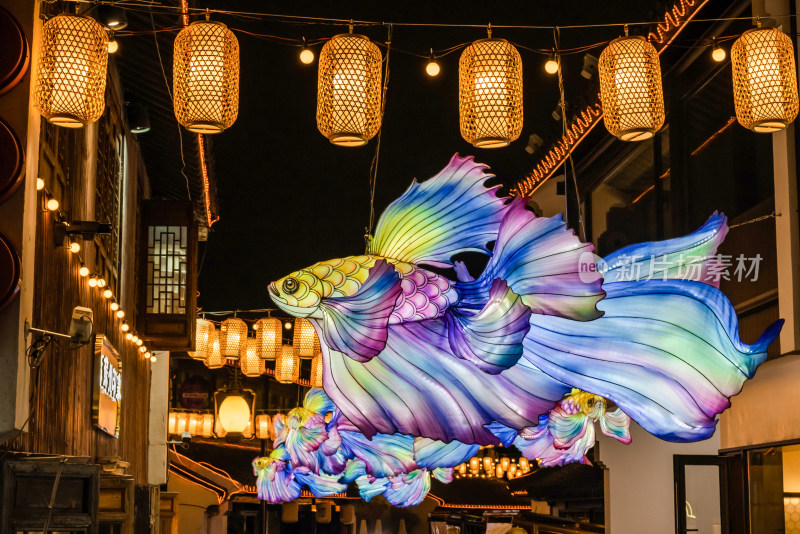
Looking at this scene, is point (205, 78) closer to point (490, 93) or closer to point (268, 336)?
point (490, 93)

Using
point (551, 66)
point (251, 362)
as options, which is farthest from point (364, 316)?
point (251, 362)

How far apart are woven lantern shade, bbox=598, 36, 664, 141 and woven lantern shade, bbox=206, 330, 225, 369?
11605 mm

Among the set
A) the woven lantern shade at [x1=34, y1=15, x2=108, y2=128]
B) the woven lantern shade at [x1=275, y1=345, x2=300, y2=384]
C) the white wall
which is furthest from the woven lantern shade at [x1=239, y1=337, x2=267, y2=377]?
the woven lantern shade at [x1=34, y1=15, x2=108, y2=128]

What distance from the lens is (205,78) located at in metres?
8.15

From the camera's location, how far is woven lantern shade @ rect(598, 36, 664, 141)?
8500mm

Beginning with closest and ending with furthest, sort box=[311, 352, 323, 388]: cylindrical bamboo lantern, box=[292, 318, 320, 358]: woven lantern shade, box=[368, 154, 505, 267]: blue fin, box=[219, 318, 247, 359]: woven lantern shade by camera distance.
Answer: box=[368, 154, 505, 267]: blue fin → box=[311, 352, 323, 388]: cylindrical bamboo lantern → box=[292, 318, 320, 358]: woven lantern shade → box=[219, 318, 247, 359]: woven lantern shade

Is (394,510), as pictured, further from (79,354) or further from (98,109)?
(98,109)

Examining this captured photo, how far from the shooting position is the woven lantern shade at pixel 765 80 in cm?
830

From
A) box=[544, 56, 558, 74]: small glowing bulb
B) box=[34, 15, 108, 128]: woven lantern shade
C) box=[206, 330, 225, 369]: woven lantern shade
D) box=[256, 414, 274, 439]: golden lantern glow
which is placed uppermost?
box=[544, 56, 558, 74]: small glowing bulb

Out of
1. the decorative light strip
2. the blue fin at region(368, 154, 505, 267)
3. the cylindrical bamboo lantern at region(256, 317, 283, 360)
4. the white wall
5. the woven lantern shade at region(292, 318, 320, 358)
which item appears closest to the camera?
the blue fin at region(368, 154, 505, 267)

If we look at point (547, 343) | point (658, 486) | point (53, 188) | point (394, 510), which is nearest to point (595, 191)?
point (658, 486)

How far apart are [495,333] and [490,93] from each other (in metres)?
1.96

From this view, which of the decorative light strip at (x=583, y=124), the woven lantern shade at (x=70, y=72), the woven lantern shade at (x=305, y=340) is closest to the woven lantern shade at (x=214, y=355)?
the woven lantern shade at (x=305, y=340)

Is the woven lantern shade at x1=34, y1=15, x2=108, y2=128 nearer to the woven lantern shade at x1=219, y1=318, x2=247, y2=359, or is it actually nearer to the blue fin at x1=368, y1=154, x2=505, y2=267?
the blue fin at x1=368, y1=154, x2=505, y2=267
